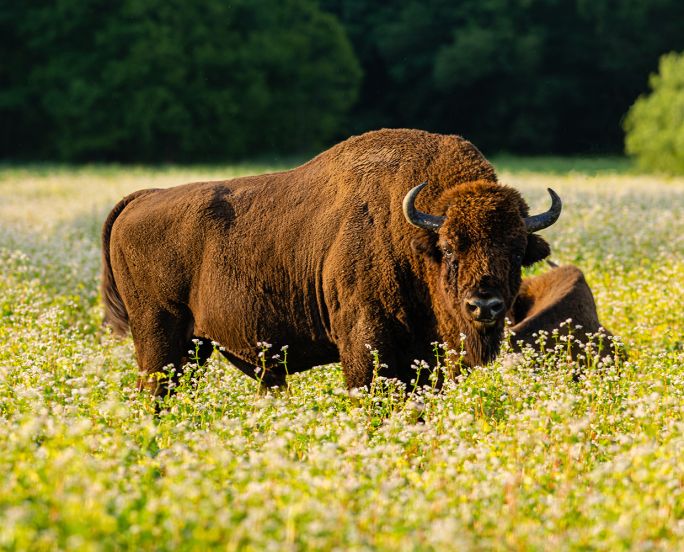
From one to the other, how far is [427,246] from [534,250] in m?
0.84

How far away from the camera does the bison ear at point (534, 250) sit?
739 cm

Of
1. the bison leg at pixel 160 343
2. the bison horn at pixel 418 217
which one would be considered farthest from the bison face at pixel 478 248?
the bison leg at pixel 160 343

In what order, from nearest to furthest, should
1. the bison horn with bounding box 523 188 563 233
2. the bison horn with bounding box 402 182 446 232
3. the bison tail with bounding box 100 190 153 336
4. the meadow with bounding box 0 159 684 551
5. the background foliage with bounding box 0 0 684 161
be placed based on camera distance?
the meadow with bounding box 0 159 684 551
the bison horn with bounding box 402 182 446 232
the bison horn with bounding box 523 188 563 233
the bison tail with bounding box 100 190 153 336
the background foliage with bounding box 0 0 684 161

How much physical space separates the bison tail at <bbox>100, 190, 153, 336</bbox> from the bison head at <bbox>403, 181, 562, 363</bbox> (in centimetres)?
323

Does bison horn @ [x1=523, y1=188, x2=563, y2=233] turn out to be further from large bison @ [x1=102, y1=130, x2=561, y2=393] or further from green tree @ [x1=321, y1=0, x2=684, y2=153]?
green tree @ [x1=321, y1=0, x2=684, y2=153]

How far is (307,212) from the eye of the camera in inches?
315

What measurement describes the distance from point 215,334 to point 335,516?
434cm

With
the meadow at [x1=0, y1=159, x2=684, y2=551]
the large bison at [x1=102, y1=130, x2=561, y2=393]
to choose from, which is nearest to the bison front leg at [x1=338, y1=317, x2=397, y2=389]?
the large bison at [x1=102, y1=130, x2=561, y2=393]

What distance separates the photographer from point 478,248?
6.92 meters

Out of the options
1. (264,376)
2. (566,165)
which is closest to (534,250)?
(264,376)

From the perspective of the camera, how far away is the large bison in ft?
23.3

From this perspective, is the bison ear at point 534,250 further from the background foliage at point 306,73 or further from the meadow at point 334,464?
the background foliage at point 306,73

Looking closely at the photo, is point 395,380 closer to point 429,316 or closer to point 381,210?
point 429,316

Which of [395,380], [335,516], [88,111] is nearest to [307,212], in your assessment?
[395,380]
